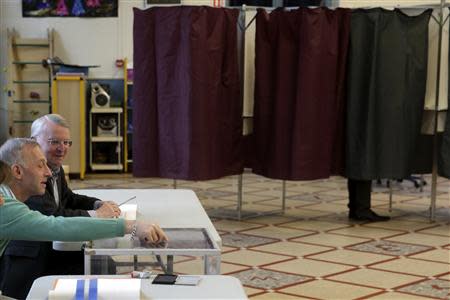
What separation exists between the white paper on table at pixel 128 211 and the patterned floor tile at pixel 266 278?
4.45 feet

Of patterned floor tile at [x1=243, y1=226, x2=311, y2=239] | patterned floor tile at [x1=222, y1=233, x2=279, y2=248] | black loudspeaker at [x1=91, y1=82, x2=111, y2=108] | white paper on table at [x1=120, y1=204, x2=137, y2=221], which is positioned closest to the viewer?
white paper on table at [x1=120, y1=204, x2=137, y2=221]

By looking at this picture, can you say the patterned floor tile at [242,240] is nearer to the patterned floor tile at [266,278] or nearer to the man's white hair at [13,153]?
the patterned floor tile at [266,278]

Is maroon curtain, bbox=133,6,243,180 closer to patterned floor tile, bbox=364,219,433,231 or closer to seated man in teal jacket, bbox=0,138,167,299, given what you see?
patterned floor tile, bbox=364,219,433,231

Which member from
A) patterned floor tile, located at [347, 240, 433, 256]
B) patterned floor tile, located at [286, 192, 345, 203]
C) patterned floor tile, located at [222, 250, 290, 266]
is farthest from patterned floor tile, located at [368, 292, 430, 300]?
patterned floor tile, located at [286, 192, 345, 203]

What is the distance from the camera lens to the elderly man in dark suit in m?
2.82

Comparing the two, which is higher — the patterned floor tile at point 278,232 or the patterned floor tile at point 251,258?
the patterned floor tile at point 251,258

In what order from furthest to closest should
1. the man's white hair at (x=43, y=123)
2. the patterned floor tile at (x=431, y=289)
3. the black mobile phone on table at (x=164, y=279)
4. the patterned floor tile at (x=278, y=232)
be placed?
the patterned floor tile at (x=278, y=232) < the patterned floor tile at (x=431, y=289) < the man's white hair at (x=43, y=123) < the black mobile phone on table at (x=164, y=279)

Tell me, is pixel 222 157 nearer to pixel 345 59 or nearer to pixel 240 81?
pixel 240 81

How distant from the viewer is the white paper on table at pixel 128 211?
9.46 ft

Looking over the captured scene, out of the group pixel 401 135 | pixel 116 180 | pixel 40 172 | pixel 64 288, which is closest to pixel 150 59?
pixel 401 135

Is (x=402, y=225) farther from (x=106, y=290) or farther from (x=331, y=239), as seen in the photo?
(x=106, y=290)

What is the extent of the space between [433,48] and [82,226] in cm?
455

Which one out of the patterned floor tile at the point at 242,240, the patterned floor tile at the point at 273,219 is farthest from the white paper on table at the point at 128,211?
the patterned floor tile at the point at 273,219

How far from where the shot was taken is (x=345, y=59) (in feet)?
19.8
